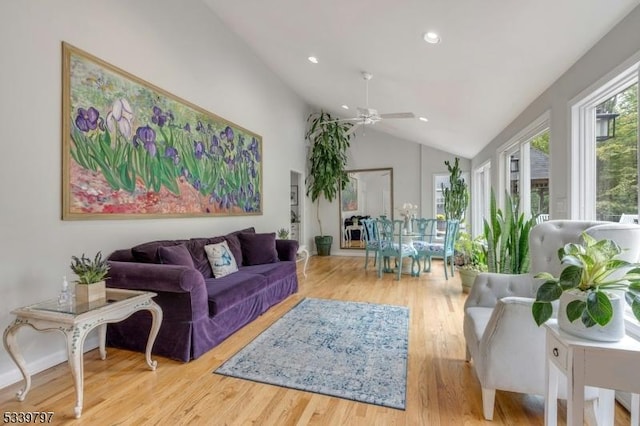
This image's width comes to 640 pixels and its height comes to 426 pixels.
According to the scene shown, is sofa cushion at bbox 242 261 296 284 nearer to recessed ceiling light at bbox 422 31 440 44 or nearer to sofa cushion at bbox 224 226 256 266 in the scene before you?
sofa cushion at bbox 224 226 256 266

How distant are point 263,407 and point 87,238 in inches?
78.5

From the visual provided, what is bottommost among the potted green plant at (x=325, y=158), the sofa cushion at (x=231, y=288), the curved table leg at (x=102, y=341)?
the curved table leg at (x=102, y=341)

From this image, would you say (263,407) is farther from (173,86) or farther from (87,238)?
(173,86)

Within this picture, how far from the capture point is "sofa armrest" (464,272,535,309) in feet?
6.82

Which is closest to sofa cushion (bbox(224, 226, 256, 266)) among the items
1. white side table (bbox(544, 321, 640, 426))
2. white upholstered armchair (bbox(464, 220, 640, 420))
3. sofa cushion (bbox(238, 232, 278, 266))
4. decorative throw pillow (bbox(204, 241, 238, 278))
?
sofa cushion (bbox(238, 232, 278, 266))

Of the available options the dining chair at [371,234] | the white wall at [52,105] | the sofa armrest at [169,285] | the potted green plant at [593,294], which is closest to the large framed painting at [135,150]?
the white wall at [52,105]

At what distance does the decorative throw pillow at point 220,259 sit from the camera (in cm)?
332

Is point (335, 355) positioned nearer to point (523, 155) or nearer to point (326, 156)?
point (523, 155)

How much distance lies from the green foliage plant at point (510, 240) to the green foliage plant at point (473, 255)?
0.90 metres

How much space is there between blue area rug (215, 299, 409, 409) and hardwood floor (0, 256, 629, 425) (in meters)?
0.08

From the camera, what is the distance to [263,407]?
1.75 meters

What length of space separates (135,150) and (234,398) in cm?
238

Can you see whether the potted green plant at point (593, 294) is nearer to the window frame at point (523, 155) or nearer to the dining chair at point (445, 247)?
the window frame at point (523, 155)

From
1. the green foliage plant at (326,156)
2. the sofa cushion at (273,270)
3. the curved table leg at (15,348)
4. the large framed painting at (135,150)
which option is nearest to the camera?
the curved table leg at (15,348)
